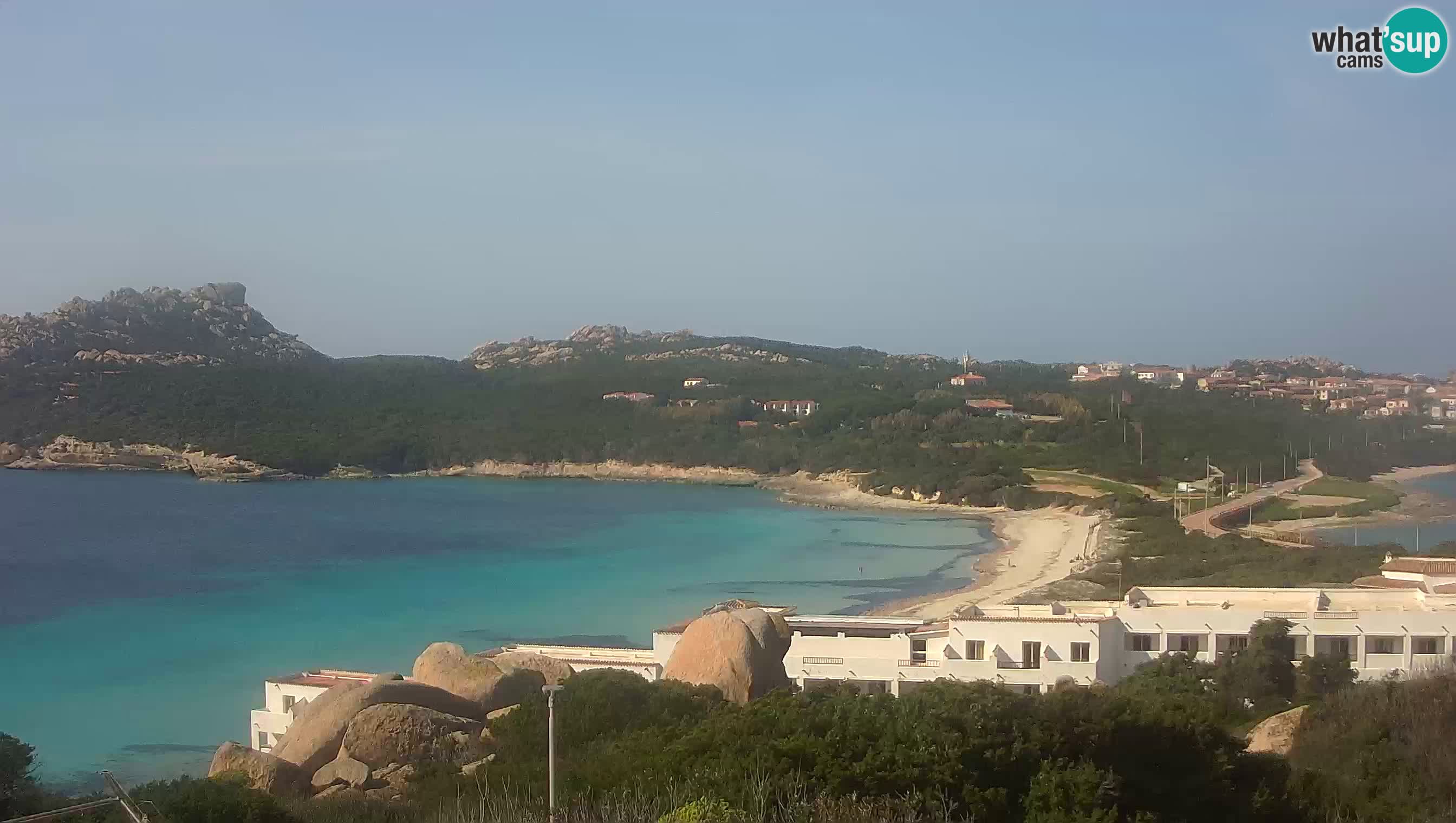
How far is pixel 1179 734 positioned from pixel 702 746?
3322mm

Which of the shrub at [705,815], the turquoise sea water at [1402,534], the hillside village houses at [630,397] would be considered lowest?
the turquoise sea water at [1402,534]

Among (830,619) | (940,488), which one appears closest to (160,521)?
(940,488)

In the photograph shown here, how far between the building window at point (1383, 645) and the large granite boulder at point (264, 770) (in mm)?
12330

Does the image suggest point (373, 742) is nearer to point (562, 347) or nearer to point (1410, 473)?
point (1410, 473)

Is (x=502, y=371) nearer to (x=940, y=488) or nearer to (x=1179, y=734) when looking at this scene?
(x=940, y=488)

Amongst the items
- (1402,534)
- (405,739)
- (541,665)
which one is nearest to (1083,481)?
(1402,534)

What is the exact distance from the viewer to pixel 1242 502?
141 ft

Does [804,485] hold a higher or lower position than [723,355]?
lower

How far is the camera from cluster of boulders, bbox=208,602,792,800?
9.91 meters

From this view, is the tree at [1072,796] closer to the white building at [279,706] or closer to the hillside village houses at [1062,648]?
the hillside village houses at [1062,648]

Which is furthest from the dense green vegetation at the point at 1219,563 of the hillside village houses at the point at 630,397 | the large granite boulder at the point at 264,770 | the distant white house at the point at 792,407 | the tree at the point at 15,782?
the hillside village houses at the point at 630,397

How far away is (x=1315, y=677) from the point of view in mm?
13633

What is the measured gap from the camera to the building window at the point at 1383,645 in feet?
49.4

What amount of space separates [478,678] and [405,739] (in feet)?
7.43
